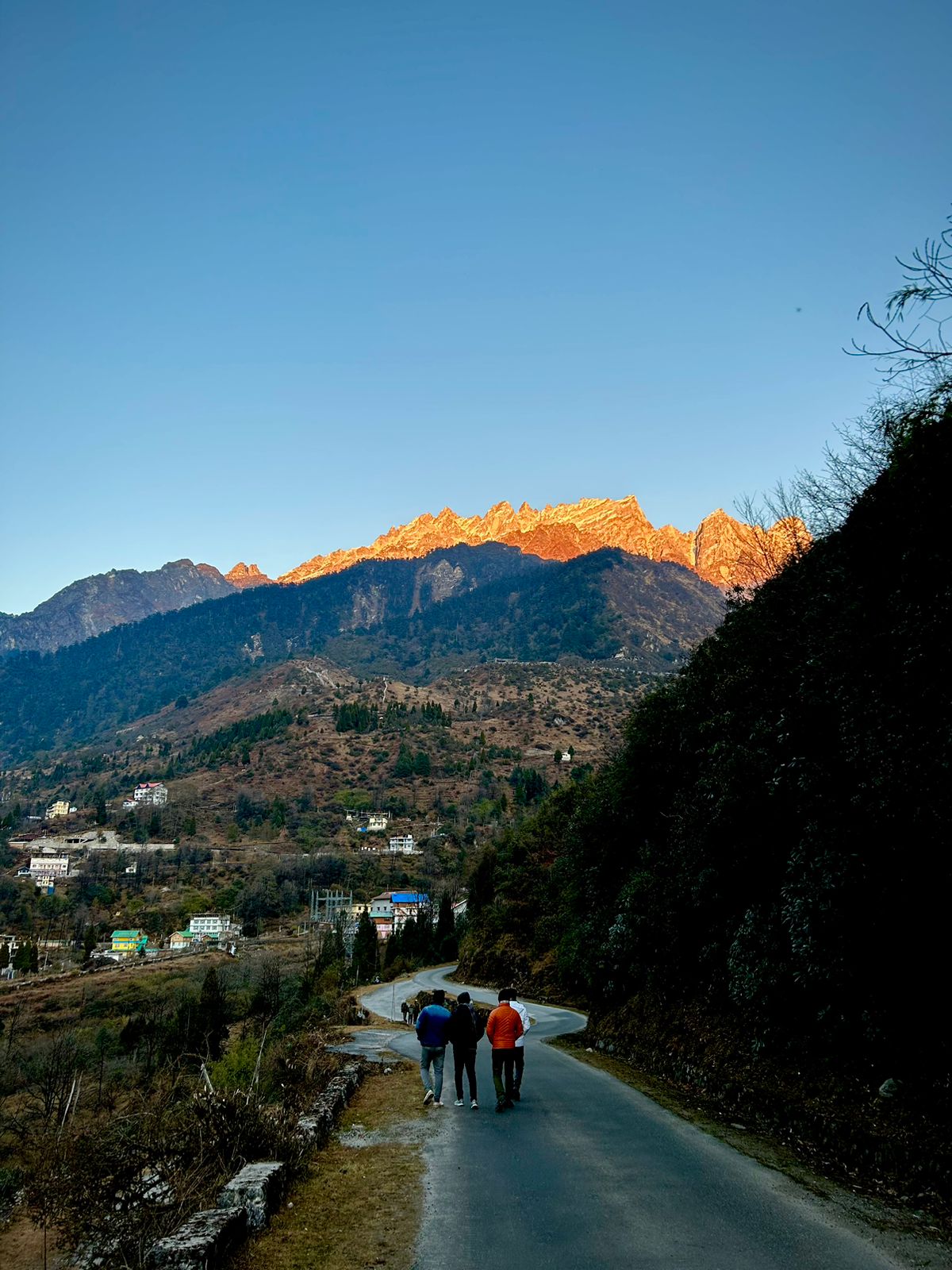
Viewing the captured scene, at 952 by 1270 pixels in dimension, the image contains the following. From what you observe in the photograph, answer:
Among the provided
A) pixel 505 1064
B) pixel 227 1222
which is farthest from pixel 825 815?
pixel 227 1222

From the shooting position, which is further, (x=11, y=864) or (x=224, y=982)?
(x=11, y=864)

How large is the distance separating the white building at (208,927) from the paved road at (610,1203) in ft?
390

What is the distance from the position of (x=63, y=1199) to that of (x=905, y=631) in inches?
359

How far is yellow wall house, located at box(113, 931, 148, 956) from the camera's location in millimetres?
111000

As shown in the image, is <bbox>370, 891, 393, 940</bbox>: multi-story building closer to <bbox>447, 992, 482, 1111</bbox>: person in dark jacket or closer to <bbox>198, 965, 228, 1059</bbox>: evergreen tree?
<bbox>198, 965, 228, 1059</bbox>: evergreen tree

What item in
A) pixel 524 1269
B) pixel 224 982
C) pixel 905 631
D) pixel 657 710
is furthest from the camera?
pixel 224 982

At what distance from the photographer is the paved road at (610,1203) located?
6.04m

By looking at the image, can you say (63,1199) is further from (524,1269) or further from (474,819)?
(474,819)

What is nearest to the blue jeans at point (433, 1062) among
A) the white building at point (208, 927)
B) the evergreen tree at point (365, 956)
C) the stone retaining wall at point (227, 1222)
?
the stone retaining wall at point (227, 1222)

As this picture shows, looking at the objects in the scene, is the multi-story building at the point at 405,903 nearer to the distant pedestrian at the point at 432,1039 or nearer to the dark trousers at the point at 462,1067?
the distant pedestrian at the point at 432,1039

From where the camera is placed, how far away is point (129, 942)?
11294 centimetres

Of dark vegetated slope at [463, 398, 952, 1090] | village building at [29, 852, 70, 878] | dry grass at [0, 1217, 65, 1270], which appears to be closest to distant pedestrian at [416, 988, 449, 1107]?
dark vegetated slope at [463, 398, 952, 1090]

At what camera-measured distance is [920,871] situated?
860cm

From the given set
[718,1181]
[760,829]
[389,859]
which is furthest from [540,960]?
[389,859]
